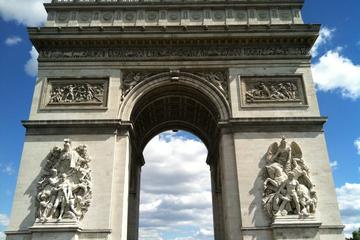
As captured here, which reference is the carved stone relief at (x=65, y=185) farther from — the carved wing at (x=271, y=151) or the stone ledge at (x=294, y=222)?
the carved wing at (x=271, y=151)

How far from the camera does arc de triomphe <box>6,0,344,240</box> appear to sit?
50.3 feet

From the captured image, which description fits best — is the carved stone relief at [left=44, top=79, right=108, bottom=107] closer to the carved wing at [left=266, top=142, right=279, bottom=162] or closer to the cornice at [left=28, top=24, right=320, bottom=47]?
the cornice at [left=28, top=24, right=320, bottom=47]

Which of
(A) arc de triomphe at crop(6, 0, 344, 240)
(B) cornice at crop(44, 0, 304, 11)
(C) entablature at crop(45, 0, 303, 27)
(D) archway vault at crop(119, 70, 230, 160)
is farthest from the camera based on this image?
(B) cornice at crop(44, 0, 304, 11)

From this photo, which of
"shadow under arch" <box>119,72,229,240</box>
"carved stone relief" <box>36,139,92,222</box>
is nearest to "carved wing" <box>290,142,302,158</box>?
"shadow under arch" <box>119,72,229,240</box>

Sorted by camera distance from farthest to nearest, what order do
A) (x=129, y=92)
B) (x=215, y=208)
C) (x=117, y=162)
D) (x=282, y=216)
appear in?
(x=215, y=208) → (x=129, y=92) → (x=117, y=162) → (x=282, y=216)

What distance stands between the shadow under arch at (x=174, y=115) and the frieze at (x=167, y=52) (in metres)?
1.34

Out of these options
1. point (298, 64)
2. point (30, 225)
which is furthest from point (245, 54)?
point (30, 225)

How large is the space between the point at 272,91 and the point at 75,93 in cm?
1030

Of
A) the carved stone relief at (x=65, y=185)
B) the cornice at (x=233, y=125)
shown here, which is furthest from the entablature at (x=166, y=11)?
the carved stone relief at (x=65, y=185)

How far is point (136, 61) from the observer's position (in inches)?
737

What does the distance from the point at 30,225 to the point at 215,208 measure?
38.9 feet

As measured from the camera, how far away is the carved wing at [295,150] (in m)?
16.4

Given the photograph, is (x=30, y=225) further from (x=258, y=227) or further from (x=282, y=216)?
(x=282, y=216)

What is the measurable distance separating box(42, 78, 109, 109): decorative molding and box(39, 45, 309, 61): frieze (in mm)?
1362
